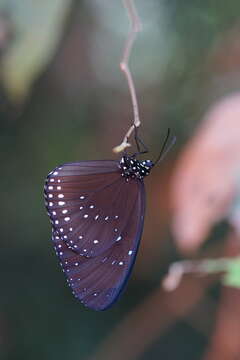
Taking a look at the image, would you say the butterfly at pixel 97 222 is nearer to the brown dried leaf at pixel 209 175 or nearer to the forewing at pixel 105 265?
the forewing at pixel 105 265

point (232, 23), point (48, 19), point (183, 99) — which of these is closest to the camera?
point (48, 19)

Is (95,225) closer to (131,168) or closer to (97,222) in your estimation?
(97,222)

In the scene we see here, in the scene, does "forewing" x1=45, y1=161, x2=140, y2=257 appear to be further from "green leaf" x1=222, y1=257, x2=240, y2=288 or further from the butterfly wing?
"green leaf" x1=222, y1=257, x2=240, y2=288

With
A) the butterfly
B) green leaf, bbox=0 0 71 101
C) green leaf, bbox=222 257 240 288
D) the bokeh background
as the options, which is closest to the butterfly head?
the butterfly

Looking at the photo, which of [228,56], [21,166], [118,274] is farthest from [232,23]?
[118,274]

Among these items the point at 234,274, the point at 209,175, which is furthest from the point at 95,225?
the point at 209,175

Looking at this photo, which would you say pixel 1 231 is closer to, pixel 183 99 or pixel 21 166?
pixel 21 166
